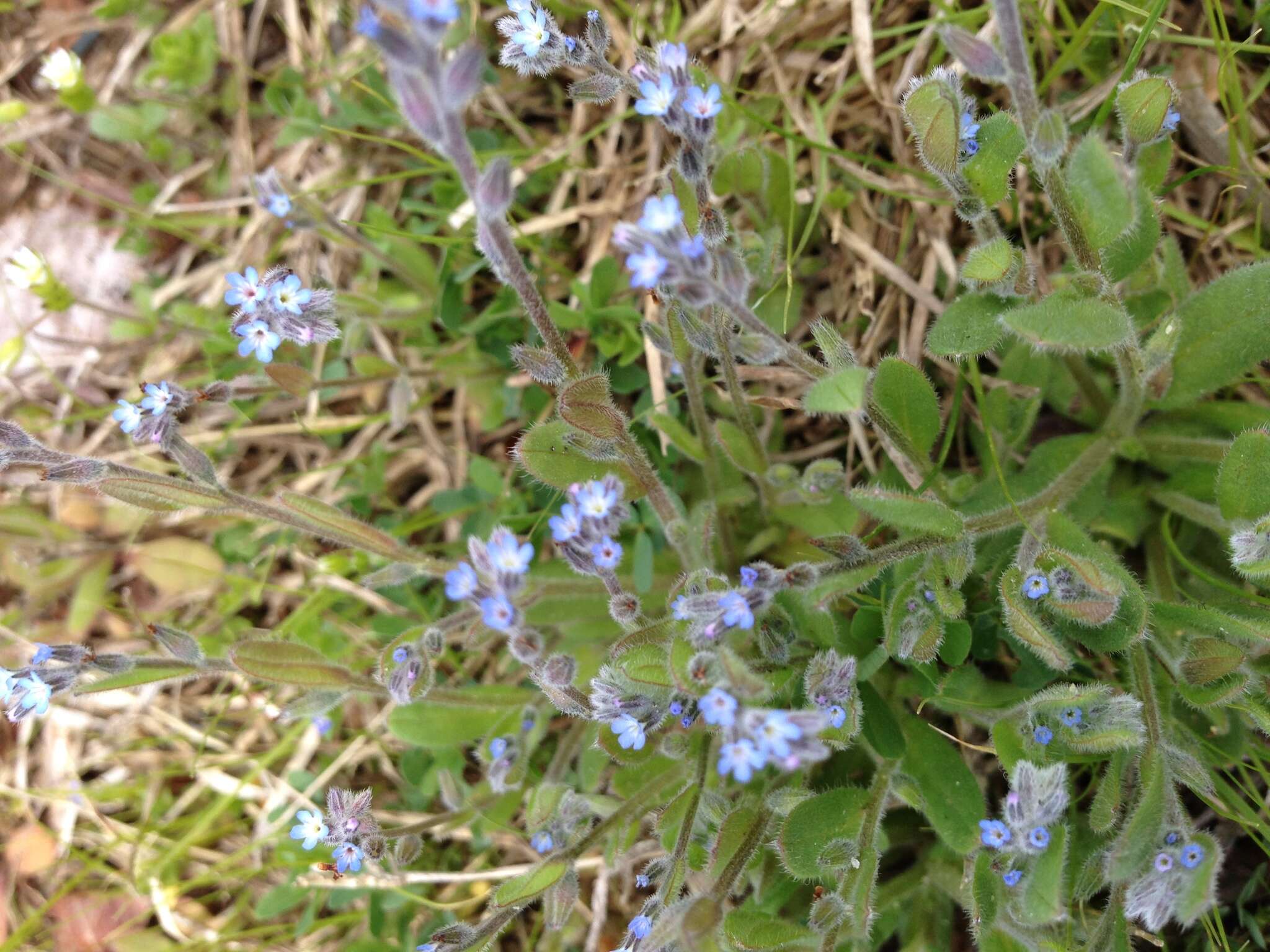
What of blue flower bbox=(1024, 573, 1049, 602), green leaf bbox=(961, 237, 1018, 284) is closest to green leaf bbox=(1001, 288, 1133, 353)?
green leaf bbox=(961, 237, 1018, 284)

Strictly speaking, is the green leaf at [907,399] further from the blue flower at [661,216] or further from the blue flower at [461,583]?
the blue flower at [461,583]

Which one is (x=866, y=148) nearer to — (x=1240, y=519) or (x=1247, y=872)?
(x=1240, y=519)

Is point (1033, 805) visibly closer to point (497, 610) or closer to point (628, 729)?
point (628, 729)

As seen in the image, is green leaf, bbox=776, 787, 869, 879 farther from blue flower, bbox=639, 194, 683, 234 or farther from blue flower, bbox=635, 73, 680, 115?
blue flower, bbox=635, 73, 680, 115

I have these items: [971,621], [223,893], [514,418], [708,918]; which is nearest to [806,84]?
[514,418]

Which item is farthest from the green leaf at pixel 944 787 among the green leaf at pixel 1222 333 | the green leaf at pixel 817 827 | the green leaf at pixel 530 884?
the green leaf at pixel 1222 333

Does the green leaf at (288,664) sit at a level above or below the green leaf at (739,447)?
below
